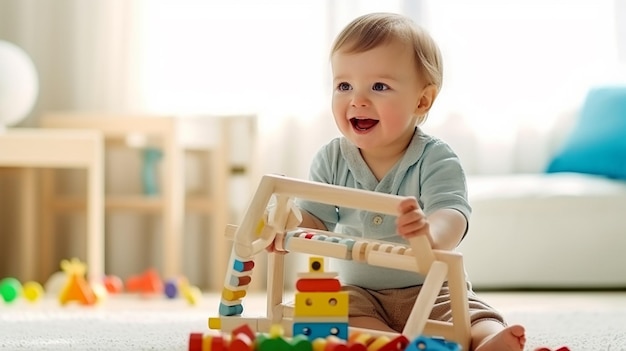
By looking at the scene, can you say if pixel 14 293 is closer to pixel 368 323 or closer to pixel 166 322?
pixel 166 322

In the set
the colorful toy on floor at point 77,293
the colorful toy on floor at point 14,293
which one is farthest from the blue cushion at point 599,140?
the colorful toy on floor at point 14,293

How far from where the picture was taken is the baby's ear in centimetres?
140

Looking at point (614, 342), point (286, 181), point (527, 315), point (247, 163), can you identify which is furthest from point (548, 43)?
point (286, 181)

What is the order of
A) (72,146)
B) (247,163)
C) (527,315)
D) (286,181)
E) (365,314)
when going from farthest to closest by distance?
(247,163) < (72,146) < (527,315) < (365,314) < (286,181)

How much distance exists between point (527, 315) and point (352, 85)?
0.76 meters

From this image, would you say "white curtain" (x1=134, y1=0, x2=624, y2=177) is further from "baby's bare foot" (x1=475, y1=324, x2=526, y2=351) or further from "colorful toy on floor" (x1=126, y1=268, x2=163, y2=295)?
"baby's bare foot" (x1=475, y1=324, x2=526, y2=351)

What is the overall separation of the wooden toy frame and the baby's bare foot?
0.20ft

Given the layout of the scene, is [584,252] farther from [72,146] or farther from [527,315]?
[72,146]

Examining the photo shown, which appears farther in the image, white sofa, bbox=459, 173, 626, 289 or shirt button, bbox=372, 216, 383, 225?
white sofa, bbox=459, 173, 626, 289

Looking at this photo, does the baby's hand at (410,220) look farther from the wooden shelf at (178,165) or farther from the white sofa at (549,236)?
the wooden shelf at (178,165)

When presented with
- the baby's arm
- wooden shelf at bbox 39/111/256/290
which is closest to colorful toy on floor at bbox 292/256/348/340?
the baby's arm

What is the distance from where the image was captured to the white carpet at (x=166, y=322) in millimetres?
1392

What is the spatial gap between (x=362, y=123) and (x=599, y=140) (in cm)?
160

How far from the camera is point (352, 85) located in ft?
4.45
